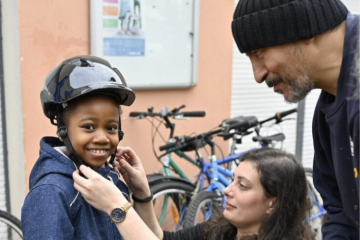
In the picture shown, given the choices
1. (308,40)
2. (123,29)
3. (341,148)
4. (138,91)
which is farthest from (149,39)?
(341,148)

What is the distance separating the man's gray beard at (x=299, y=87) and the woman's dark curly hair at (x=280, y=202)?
0.67 metres

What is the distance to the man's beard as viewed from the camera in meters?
1.76

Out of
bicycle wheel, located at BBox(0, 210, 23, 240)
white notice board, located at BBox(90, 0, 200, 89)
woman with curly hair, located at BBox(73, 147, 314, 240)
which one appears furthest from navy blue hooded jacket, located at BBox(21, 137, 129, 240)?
white notice board, located at BBox(90, 0, 200, 89)

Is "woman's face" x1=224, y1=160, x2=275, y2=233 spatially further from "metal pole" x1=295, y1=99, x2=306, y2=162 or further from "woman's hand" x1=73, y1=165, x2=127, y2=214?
"metal pole" x1=295, y1=99, x2=306, y2=162

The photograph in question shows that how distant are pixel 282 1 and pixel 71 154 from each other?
92cm

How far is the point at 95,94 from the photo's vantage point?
6.09 feet

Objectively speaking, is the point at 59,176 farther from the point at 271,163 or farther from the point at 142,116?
the point at 142,116

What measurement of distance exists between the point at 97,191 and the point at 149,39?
9.27ft

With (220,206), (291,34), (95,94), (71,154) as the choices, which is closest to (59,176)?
(71,154)

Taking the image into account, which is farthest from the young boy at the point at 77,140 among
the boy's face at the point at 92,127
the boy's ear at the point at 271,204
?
the boy's ear at the point at 271,204

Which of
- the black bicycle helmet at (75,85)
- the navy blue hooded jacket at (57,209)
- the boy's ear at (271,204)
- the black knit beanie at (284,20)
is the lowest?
the boy's ear at (271,204)

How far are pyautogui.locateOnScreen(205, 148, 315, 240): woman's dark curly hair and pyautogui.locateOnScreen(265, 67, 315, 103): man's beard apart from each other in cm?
66

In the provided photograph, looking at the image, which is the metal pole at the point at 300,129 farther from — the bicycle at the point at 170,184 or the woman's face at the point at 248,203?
the woman's face at the point at 248,203

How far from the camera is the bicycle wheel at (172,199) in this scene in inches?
151
